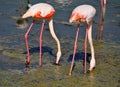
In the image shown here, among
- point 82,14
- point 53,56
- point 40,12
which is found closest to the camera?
point 82,14

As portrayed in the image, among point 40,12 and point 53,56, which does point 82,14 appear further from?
point 53,56

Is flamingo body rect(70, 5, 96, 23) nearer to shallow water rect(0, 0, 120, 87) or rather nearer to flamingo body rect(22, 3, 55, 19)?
flamingo body rect(22, 3, 55, 19)

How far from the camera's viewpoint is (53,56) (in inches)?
392

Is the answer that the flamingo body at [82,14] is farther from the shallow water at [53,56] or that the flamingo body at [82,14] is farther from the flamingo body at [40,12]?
the shallow water at [53,56]

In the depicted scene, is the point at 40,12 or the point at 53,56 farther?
the point at 53,56

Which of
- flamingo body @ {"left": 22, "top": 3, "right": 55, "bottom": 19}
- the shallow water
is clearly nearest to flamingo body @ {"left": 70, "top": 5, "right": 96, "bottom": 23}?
flamingo body @ {"left": 22, "top": 3, "right": 55, "bottom": 19}

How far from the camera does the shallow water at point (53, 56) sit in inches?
326

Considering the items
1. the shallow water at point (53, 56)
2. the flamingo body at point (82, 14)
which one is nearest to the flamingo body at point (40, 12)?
the flamingo body at point (82, 14)

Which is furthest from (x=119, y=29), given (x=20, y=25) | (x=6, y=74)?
(x=6, y=74)

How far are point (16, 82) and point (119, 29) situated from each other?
19.9 feet

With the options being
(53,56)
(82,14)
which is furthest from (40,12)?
(53,56)

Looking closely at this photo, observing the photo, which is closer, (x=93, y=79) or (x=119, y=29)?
(x=93, y=79)

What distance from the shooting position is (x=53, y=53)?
10.2 m

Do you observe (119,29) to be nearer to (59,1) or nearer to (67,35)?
(67,35)
